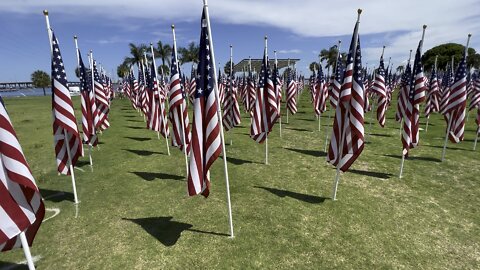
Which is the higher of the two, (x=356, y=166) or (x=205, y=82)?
(x=205, y=82)

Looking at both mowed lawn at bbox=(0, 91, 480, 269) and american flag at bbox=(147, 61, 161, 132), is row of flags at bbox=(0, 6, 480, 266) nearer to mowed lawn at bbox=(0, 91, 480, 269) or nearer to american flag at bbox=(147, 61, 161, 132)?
american flag at bbox=(147, 61, 161, 132)

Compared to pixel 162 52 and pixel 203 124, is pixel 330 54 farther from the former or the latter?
pixel 203 124

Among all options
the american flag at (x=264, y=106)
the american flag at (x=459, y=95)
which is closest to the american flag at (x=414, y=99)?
the american flag at (x=459, y=95)

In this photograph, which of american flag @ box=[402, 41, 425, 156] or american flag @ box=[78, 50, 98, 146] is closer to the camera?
american flag @ box=[402, 41, 425, 156]

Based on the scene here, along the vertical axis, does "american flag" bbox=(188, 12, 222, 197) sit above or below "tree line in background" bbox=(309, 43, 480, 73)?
below

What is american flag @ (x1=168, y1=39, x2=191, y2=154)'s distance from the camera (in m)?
12.5

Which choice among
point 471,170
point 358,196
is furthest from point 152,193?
point 471,170

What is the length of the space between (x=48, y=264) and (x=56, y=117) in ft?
14.2

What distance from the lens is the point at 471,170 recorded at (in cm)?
1491

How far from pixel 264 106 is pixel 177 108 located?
4048 mm

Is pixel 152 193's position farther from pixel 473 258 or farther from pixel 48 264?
pixel 473 258

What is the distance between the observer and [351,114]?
9820 millimetres

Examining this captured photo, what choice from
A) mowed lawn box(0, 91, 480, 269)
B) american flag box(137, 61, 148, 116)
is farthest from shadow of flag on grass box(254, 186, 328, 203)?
american flag box(137, 61, 148, 116)

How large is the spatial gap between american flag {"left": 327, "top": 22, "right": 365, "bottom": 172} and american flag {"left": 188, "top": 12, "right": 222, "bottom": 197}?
15.3 ft
